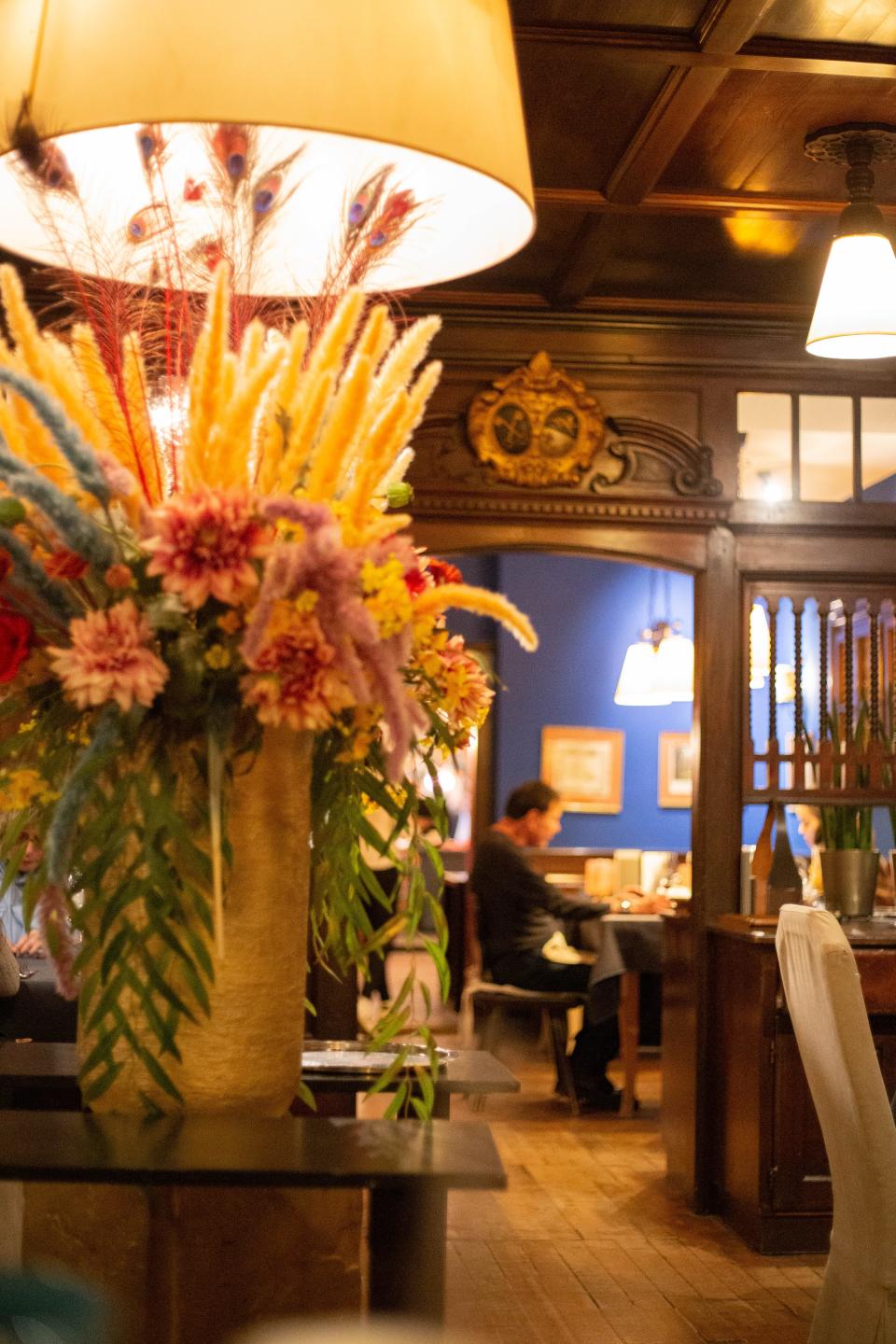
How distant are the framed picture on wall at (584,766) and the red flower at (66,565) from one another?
9.40 metres

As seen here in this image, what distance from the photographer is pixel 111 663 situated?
4.05 ft

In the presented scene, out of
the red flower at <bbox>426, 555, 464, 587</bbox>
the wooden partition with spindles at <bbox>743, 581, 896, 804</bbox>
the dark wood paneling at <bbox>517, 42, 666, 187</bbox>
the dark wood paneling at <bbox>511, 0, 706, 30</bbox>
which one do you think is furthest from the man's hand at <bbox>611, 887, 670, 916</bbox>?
the red flower at <bbox>426, 555, 464, 587</bbox>

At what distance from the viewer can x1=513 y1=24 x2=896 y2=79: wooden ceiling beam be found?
3.29 meters

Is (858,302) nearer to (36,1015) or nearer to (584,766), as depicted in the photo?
(36,1015)

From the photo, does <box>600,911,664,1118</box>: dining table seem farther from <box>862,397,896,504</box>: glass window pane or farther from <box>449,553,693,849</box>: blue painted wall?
<box>449,553,693,849</box>: blue painted wall

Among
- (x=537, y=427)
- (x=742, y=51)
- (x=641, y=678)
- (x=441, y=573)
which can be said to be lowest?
(x=441, y=573)

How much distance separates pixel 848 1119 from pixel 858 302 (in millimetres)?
1843

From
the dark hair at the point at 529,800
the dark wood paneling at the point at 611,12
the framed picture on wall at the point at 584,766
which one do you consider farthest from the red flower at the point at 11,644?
the framed picture on wall at the point at 584,766

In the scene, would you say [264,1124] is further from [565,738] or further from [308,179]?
[565,738]

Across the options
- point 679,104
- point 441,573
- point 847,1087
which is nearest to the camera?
point 441,573

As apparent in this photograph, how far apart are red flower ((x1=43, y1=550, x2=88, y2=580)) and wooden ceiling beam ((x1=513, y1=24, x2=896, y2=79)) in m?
2.37

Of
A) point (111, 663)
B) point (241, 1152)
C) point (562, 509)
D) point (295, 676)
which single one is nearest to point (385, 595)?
point (295, 676)

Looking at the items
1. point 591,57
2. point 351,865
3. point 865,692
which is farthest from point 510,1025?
point 351,865

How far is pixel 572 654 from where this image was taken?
10898 millimetres
